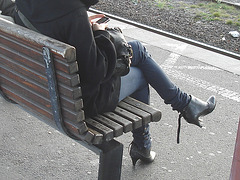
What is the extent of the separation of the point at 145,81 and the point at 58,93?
0.85m

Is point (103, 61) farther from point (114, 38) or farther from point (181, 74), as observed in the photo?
point (181, 74)

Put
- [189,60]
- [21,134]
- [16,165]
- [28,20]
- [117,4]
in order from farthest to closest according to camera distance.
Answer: [117,4] → [189,60] → [21,134] → [16,165] → [28,20]

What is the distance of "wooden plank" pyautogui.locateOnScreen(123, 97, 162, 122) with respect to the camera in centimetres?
298


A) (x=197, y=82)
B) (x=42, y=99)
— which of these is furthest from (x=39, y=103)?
(x=197, y=82)

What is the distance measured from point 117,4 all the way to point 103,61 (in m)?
6.03

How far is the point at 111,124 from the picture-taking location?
2.84m

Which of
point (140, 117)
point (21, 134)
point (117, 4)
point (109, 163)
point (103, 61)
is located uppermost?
point (103, 61)

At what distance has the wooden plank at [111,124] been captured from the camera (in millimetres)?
2781

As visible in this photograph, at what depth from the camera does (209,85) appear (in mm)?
5160

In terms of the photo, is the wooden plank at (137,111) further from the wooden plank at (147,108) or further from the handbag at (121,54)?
the handbag at (121,54)

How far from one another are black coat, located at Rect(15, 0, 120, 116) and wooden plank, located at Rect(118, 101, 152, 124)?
18cm

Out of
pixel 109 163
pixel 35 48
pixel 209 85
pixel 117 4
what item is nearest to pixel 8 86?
pixel 35 48

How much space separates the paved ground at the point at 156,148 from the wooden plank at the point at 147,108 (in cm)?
65

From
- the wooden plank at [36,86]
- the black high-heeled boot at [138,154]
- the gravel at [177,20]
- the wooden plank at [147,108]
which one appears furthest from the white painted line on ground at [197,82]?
the wooden plank at [36,86]
